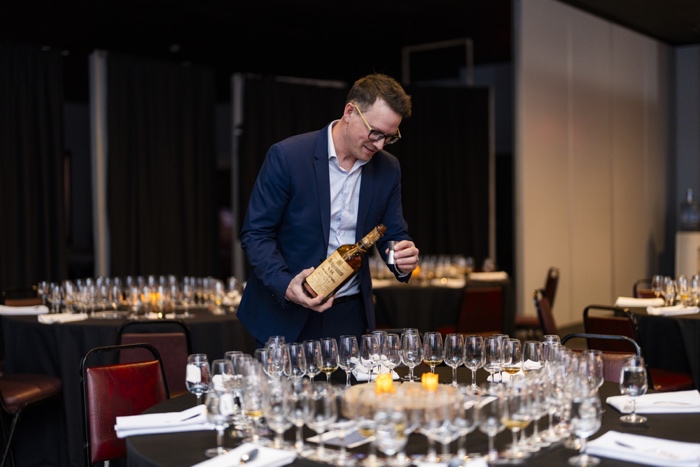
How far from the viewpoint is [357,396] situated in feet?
6.63

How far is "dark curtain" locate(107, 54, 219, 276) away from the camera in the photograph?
25.6 feet

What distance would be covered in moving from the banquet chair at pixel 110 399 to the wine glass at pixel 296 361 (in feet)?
2.32

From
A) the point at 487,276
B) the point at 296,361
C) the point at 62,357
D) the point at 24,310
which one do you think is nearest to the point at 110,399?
the point at 296,361

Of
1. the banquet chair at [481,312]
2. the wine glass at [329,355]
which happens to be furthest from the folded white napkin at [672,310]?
the wine glass at [329,355]

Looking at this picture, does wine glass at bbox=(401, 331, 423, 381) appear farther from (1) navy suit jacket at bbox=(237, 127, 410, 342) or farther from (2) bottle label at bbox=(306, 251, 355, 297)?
(1) navy suit jacket at bbox=(237, 127, 410, 342)

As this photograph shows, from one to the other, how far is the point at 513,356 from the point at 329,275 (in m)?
0.66

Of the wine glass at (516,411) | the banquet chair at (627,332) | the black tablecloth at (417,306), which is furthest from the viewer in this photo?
the black tablecloth at (417,306)

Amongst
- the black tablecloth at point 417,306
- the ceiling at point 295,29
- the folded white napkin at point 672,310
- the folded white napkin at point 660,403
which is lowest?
the black tablecloth at point 417,306

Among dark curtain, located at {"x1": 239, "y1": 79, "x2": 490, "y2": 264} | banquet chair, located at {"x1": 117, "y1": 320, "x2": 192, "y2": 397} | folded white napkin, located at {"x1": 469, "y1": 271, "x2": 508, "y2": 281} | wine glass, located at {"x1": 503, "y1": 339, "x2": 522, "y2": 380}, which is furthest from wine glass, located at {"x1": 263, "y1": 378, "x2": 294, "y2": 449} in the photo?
dark curtain, located at {"x1": 239, "y1": 79, "x2": 490, "y2": 264}

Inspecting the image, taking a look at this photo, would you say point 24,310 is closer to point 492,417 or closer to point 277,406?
point 277,406

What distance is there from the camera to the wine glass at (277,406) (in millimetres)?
2027

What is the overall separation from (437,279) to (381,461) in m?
5.53

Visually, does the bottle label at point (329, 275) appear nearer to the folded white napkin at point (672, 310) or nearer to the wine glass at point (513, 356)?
the wine glass at point (513, 356)

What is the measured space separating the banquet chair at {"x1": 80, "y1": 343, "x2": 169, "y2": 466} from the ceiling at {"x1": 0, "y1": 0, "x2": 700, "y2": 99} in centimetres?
596
